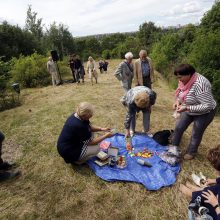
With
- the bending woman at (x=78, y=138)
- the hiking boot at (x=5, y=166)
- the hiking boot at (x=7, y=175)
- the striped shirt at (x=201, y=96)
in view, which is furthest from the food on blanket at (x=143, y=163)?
the hiking boot at (x=5, y=166)

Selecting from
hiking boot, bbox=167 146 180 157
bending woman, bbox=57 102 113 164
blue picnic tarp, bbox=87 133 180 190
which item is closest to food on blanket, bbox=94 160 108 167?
blue picnic tarp, bbox=87 133 180 190

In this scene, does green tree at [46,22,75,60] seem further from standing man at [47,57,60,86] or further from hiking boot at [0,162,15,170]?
hiking boot at [0,162,15,170]

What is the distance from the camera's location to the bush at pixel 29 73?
12.0 meters

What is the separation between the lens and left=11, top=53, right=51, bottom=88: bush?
39.3 ft

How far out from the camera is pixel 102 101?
7562 mm

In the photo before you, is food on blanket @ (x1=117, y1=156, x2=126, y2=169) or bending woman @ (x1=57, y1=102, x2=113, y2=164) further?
food on blanket @ (x1=117, y1=156, x2=126, y2=169)

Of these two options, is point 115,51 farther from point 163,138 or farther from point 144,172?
point 144,172

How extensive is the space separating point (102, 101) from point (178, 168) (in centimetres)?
441

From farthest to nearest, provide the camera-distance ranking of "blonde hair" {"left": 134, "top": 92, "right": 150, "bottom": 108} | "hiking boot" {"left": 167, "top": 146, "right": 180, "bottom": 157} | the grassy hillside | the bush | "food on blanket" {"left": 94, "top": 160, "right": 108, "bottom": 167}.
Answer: the bush < "hiking boot" {"left": 167, "top": 146, "right": 180, "bottom": 157} < "food on blanket" {"left": 94, "top": 160, "right": 108, "bottom": 167} < "blonde hair" {"left": 134, "top": 92, "right": 150, "bottom": 108} < the grassy hillside

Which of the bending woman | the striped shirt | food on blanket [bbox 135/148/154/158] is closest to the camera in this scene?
the striped shirt

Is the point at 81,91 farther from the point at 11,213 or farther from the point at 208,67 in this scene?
the point at 11,213

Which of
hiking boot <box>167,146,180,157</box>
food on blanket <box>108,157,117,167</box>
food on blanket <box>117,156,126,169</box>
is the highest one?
hiking boot <box>167,146,180,157</box>

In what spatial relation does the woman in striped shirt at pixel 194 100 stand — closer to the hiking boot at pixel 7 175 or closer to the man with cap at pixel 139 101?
the man with cap at pixel 139 101

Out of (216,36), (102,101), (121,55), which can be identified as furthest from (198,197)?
(121,55)
